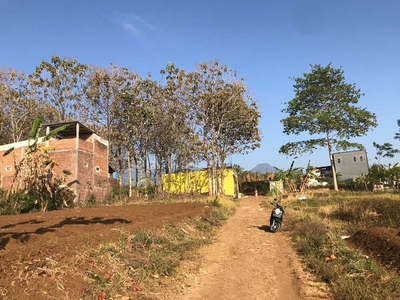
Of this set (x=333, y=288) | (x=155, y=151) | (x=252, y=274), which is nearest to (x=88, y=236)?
(x=252, y=274)

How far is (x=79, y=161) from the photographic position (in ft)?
85.5

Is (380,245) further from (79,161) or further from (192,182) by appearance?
(192,182)

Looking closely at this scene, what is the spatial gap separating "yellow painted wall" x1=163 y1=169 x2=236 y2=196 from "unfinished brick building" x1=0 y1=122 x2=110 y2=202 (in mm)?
7301

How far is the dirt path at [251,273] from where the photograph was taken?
6.05 m

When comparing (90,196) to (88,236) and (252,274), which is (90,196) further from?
(252,274)

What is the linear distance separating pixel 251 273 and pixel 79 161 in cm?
2202

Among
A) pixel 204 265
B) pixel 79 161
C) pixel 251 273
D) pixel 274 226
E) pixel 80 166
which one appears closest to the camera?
pixel 251 273

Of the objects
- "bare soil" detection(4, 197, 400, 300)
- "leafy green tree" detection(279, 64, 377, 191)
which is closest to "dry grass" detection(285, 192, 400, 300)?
"bare soil" detection(4, 197, 400, 300)

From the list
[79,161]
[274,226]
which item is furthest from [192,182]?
[274,226]

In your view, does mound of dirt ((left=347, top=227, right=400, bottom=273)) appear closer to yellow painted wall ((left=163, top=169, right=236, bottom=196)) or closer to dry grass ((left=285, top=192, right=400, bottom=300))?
dry grass ((left=285, top=192, right=400, bottom=300))

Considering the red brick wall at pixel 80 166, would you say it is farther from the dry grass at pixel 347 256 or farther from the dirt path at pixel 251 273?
the dry grass at pixel 347 256

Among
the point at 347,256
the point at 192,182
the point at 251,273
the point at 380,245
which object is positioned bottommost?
the point at 251,273

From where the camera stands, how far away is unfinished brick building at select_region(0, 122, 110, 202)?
25.8 metres

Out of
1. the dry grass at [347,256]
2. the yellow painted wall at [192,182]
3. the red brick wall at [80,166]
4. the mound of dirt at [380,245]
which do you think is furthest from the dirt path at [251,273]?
the yellow painted wall at [192,182]
